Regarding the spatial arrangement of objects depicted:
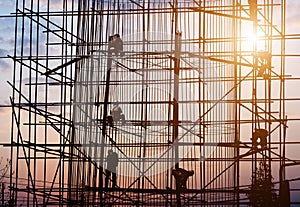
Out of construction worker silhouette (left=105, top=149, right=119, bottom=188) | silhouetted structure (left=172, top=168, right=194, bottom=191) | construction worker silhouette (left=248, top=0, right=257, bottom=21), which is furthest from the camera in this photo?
construction worker silhouette (left=105, top=149, right=119, bottom=188)

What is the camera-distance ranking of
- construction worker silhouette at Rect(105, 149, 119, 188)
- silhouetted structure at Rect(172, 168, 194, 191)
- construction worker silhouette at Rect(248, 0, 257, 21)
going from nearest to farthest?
construction worker silhouette at Rect(248, 0, 257, 21) → silhouetted structure at Rect(172, 168, 194, 191) → construction worker silhouette at Rect(105, 149, 119, 188)

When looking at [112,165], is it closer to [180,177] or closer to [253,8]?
[180,177]

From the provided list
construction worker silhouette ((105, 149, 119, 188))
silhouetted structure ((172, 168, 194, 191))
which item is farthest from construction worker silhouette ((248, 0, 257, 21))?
construction worker silhouette ((105, 149, 119, 188))

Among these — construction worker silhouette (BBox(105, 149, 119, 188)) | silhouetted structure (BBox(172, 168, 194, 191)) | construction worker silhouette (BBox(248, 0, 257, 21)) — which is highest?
construction worker silhouette (BBox(248, 0, 257, 21))

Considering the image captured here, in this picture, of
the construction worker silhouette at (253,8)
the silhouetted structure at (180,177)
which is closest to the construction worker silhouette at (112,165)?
the silhouetted structure at (180,177)

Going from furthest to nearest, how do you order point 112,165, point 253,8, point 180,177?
point 112,165
point 180,177
point 253,8

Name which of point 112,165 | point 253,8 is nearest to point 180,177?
point 112,165

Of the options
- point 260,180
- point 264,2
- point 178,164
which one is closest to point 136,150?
point 178,164

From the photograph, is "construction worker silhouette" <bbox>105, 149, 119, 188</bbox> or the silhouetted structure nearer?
the silhouetted structure

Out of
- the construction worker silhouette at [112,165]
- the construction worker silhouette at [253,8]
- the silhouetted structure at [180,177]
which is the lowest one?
the silhouetted structure at [180,177]

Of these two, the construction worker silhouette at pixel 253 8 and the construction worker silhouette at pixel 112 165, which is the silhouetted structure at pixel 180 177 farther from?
the construction worker silhouette at pixel 253 8

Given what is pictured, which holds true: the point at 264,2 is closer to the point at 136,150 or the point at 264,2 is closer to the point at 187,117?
the point at 187,117

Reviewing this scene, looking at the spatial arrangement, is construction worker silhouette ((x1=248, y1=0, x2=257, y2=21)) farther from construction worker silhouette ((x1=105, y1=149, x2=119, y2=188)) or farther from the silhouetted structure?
construction worker silhouette ((x1=105, y1=149, x2=119, y2=188))

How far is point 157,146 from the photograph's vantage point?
13.9 metres
